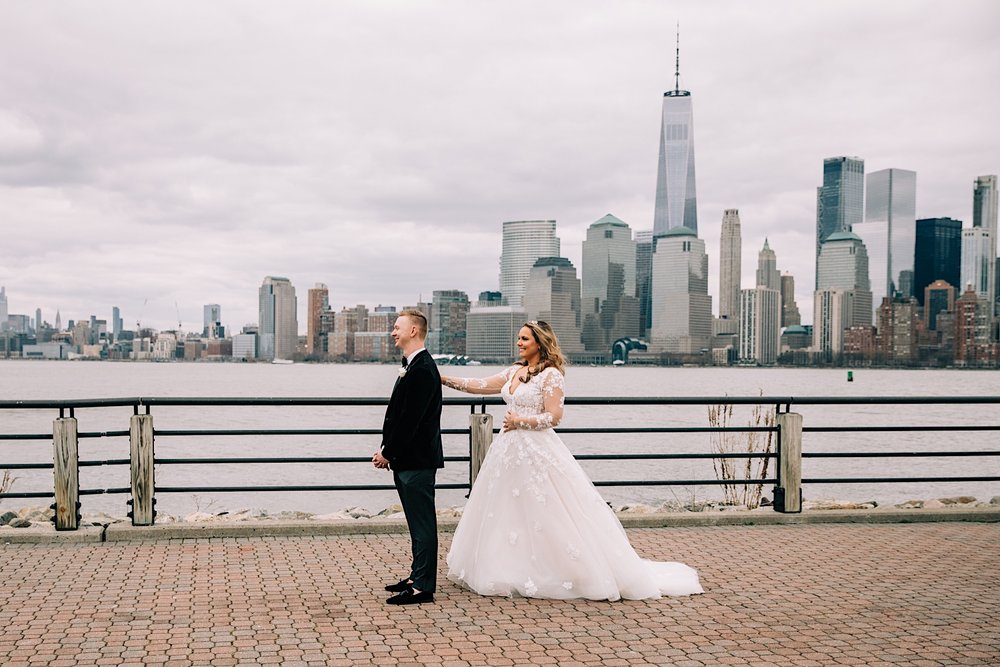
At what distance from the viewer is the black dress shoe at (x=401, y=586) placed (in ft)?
22.0

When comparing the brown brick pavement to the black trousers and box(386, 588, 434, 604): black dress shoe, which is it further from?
the black trousers

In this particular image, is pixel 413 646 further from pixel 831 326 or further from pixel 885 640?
pixel 831 326

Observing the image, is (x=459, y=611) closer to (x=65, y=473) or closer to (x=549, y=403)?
(x=549, y=403)

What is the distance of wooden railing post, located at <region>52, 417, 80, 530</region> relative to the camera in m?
8.68

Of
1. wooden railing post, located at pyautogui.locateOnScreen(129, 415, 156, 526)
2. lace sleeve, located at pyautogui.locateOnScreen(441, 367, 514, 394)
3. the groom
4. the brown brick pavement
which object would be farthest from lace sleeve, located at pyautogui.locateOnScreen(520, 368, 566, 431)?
wooden railing post, located at pyautogui.locateOnScreen(129, 415, 156, 526)

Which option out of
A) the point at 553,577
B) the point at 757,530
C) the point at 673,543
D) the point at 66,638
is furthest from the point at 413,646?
the point at 757,530

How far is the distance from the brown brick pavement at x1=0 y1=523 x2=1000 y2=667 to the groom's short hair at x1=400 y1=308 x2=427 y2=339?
1.99 metres

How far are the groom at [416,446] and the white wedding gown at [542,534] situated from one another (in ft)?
1.48

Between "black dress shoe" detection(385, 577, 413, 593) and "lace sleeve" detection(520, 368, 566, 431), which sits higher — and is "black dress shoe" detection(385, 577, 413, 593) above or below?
below

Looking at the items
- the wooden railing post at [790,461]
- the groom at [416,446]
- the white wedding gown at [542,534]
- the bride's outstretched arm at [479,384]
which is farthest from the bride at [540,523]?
the wooden railing post at [790,461]

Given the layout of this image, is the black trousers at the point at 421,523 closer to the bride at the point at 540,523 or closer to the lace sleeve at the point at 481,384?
the bride at the point at 540,523

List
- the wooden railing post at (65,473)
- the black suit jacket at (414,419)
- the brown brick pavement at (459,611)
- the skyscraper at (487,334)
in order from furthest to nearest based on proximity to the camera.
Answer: the skyscraper at (487,334)
the wooden railing post at (65,473)
the black suit jacket at (414,419)
the brown brick pavement at (459,611)

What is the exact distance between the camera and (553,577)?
6746 mm

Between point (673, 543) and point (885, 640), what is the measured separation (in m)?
3.19
